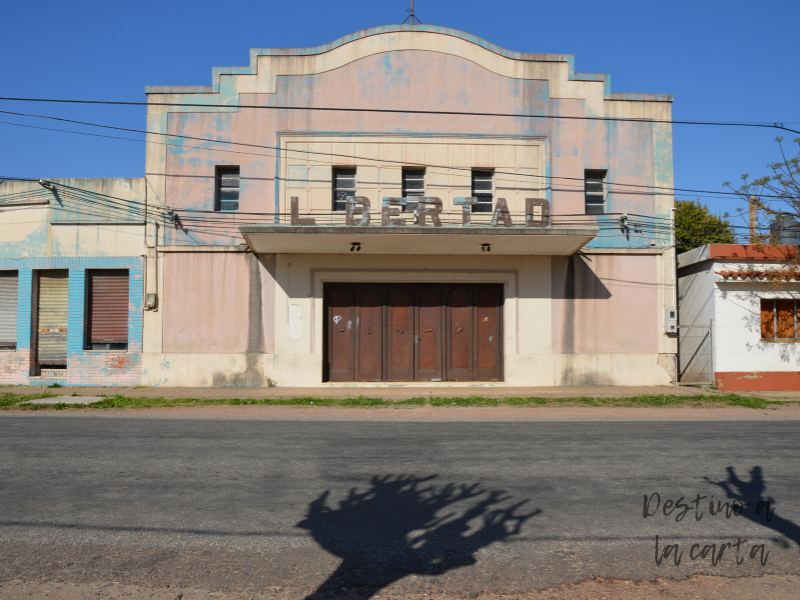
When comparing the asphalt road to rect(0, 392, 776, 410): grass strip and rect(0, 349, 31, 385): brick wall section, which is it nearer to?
rect(0, 392, 776, 410): grass strip

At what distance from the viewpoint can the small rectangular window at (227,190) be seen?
1802cm

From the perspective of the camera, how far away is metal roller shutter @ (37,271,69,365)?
17.8 meters

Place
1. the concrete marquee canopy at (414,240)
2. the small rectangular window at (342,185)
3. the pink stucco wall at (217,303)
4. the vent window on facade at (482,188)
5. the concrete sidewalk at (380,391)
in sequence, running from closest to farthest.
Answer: the concrete marquee canopy at (414,240) < the concrete sidewalk at (380,391) < the pink stucco wall at (217,303) < the small rectangular window at (342,185) < the vent window on facade at (482,188)

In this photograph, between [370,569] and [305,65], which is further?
[305,65]

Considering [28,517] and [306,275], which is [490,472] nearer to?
[28,517]

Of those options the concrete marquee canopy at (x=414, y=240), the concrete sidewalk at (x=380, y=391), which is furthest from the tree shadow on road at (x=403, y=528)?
the concrete marquee canopy at (x=414, y=240)

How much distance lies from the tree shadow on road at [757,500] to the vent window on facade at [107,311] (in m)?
15.9

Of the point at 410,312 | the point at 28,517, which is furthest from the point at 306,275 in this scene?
the point at 28,517

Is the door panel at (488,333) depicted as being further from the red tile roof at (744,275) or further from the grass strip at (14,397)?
the grass strip at (14,397)

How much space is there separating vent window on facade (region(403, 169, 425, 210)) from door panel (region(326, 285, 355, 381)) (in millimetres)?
3265

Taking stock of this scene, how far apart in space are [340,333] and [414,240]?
381 centimetres

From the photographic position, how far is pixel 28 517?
17.1ft

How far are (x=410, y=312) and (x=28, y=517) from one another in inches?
528

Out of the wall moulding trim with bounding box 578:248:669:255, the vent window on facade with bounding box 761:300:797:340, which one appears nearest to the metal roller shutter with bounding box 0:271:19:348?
the wall moulding trim with bounding box 578:248:669:255
